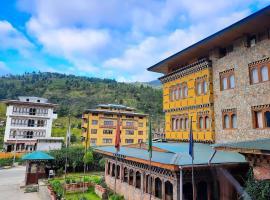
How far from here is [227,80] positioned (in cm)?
1856

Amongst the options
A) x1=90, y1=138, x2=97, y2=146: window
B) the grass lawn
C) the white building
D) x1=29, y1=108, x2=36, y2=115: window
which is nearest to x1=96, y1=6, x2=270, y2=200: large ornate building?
the grass lawn

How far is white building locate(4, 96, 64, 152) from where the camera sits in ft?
187

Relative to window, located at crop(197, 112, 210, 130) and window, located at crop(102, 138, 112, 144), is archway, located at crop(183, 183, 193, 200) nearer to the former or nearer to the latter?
window, located at crop(197, 112, 210, 130)

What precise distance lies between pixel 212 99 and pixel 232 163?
7.18 metres

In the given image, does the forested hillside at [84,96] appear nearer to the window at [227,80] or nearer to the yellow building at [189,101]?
the yellow building at [189,101]

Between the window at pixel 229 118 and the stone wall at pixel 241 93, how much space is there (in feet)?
1.09

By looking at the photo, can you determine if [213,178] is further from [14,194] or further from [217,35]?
[14,194]

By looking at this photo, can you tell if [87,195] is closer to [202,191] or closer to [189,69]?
[202,191]

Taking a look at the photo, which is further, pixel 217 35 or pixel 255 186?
pixel 217 35

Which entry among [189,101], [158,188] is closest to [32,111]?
[189,101]

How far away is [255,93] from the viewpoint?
52.5 ft

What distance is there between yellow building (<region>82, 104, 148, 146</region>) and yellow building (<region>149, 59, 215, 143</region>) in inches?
1500

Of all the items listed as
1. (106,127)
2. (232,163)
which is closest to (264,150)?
(232,163)

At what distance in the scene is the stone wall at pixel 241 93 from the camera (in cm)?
1561
